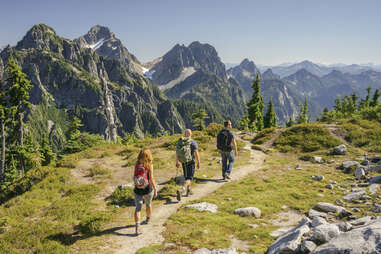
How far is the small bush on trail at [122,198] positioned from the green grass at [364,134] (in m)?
21.0

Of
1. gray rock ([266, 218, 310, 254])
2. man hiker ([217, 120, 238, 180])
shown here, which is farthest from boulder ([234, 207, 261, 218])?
man hiker ([217, 120, 238, 180])

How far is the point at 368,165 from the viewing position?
15914mm

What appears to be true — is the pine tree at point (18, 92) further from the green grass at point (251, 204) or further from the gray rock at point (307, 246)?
the gray rock at point (307, 246)

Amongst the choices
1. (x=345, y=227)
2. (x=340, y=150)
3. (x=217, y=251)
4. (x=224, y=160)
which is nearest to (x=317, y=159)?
(x=340, y=150)

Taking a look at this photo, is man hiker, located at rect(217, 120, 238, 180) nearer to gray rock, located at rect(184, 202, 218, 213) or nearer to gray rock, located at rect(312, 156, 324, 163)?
gray rock, located at rect(184, 202, 218, 213)

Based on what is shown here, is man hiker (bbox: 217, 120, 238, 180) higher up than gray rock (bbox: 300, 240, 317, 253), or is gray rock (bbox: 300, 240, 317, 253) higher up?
man hiker (bbox: 217, 120, 238, 180)

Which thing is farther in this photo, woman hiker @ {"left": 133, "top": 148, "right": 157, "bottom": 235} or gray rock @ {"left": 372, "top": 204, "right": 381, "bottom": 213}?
gray rock @ {"left": 372, "top": 204, "right": 381, "bottom": 213}

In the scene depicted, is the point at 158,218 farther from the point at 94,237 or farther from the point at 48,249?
the point at 48,249

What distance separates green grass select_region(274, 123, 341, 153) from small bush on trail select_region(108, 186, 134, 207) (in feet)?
55.5

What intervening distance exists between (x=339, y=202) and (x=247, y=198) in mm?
→ 4056

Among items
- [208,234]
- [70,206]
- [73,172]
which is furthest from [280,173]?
[73,172]

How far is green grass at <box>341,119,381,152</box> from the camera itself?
70.9 feet

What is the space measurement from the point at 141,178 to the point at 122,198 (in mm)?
4654

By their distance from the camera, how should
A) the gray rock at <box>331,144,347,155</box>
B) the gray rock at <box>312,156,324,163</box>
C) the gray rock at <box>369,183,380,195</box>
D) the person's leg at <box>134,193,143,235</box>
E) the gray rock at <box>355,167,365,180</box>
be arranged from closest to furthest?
the person's leg at <box>134,193,143,235</box> → the gray rock at <box>369,183,380,195</box> → the gray rock at <box>355,167,365,180</box> → the gray rock at <box>312,156,324,163</box> → the gray rock at <box>331,144,347,155</box>
